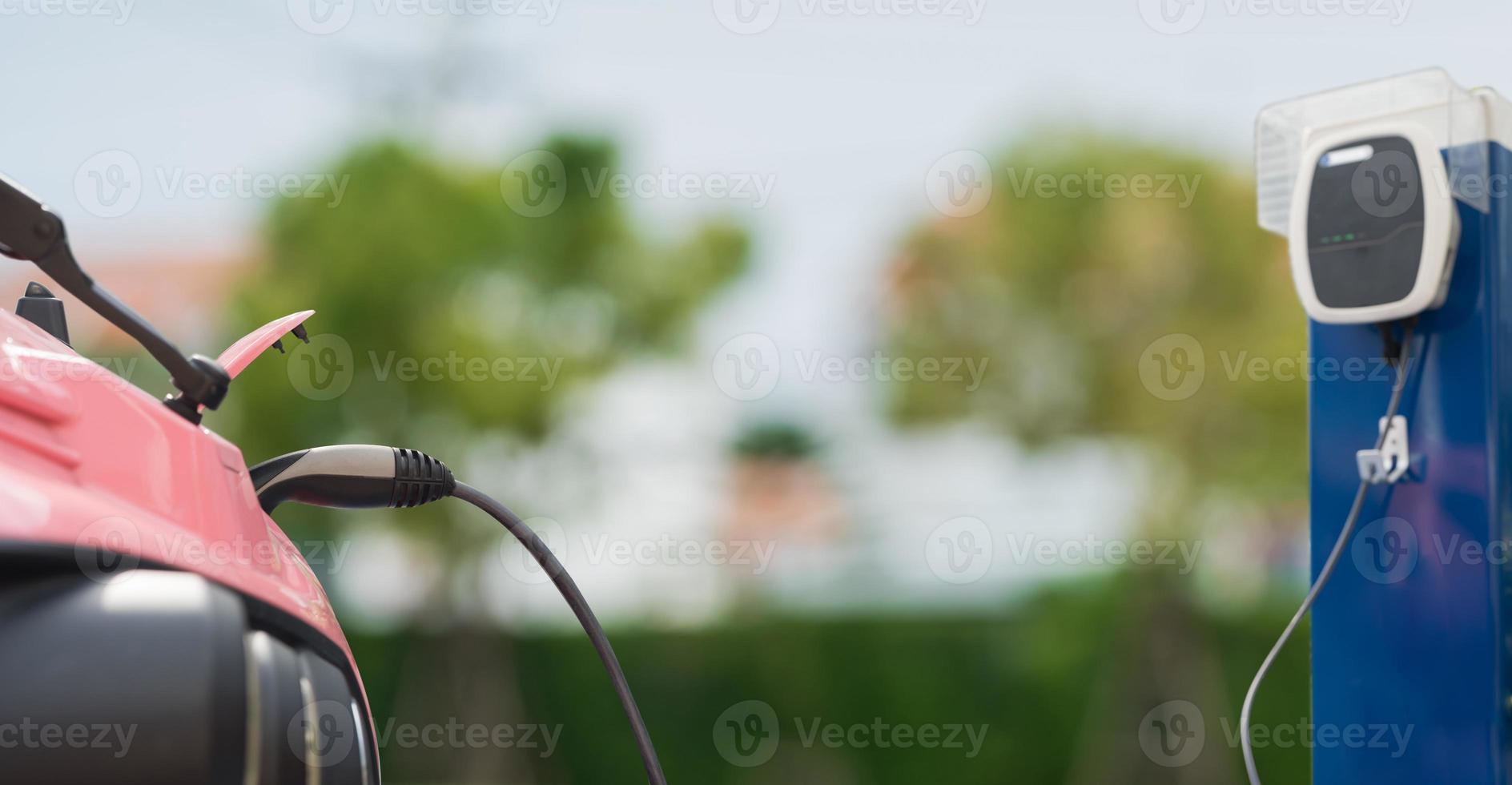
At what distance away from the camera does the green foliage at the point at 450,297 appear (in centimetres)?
614

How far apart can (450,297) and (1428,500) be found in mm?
5591

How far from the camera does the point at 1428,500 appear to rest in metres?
1.26

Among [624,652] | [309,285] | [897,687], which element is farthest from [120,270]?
[897,687]

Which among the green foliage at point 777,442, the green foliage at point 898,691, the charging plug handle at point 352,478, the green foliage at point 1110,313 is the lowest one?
the green foliage at point 898,691

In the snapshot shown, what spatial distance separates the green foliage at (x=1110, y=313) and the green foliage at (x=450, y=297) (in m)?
A: 1.40

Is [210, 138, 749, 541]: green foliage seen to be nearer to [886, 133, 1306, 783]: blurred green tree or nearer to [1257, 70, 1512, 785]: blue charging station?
[886, 133, 1306, 783]: blurred green tree

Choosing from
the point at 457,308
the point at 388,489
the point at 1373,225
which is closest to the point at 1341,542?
the point at 1373,225

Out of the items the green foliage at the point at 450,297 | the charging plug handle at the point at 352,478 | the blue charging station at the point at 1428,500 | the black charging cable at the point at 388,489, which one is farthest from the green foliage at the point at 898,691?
the charging plug handle at the point at 352,478

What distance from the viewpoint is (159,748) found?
0.40 m

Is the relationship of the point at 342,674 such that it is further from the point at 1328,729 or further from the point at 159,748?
→ the point at 1328,729

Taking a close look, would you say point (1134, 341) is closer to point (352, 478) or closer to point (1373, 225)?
point (1373, 225)

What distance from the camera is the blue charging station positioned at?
1.23 meters

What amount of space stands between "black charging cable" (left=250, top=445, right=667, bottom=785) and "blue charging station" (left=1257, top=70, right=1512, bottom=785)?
0.95 m

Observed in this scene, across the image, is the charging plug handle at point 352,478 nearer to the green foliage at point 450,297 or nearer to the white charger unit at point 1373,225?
the white charger unit at point 1373,225
